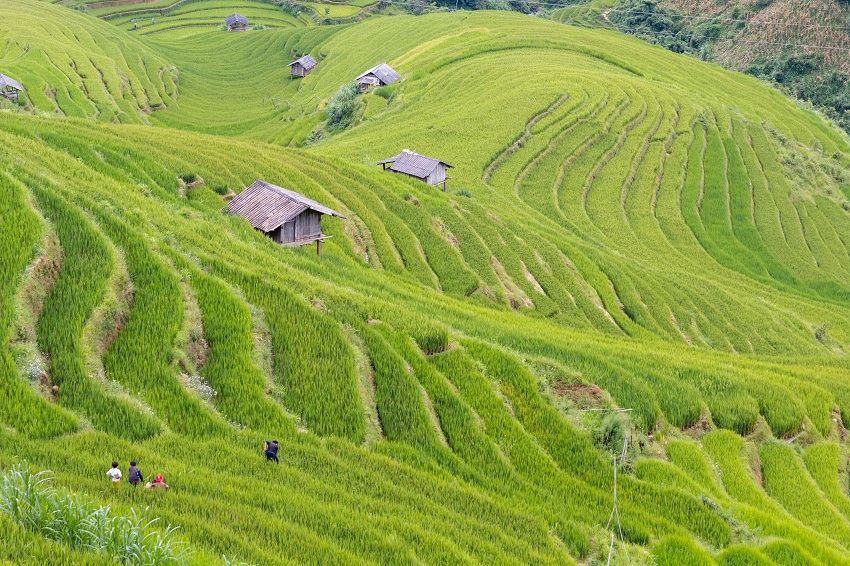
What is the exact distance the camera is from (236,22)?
137 m

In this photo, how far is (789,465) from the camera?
71.5 feet

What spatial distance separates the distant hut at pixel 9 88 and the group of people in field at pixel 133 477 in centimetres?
6828

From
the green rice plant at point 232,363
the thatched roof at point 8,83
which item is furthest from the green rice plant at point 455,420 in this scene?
the thatched roof at point 8,83

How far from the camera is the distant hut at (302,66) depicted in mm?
113775

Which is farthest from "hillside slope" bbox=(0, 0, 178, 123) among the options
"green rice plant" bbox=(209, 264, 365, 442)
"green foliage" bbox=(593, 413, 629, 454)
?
"green foliage" bbox=(593, 413, 629, 454)

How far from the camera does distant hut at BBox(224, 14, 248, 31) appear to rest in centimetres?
13712

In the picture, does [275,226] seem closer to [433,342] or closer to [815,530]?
[433,342]

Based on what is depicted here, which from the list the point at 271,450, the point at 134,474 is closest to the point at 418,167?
the point at 271,450

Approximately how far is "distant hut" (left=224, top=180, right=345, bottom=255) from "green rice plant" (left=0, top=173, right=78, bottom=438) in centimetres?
1087

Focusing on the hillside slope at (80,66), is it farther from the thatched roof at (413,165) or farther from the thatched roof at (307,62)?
the thatched roof at (413,165)

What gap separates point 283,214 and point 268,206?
1.22m

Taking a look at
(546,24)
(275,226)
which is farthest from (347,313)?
(546,24)

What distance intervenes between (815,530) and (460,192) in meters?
37.9

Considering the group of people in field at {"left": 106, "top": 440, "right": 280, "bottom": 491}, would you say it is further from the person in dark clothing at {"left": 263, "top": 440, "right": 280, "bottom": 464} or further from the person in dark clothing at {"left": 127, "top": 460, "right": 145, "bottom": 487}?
the person in dark clothing at {"left": 263, "top": 440, "right": 280, "bottom": 464}
